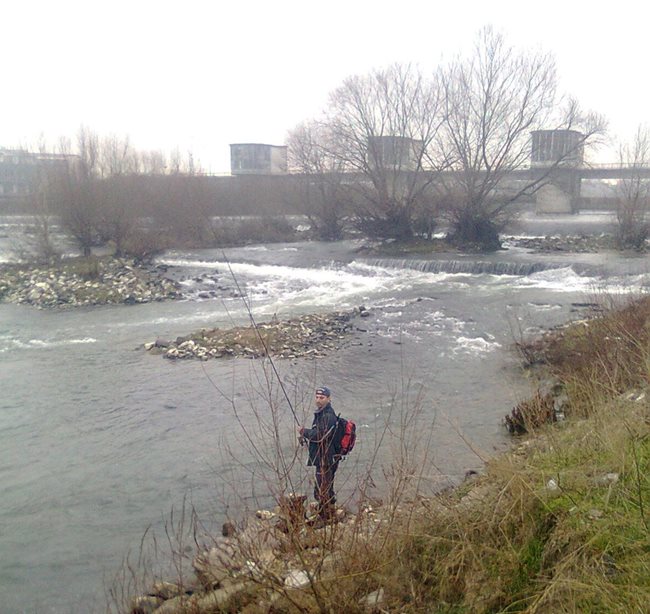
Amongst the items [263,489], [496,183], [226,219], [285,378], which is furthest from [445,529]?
[226,219]

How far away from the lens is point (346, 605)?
11.3 feet

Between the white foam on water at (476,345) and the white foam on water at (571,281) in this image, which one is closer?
the white foam on water at (476,345)

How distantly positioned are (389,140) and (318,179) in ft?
21.3

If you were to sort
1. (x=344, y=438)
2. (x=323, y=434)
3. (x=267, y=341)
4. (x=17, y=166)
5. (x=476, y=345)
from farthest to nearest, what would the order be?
(x=17, y=166)
(x=476, y=345)
(x=267, y=341)
(x=344, y=438)
(x=323, y=434)

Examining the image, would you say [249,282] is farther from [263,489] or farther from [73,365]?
[263,489]

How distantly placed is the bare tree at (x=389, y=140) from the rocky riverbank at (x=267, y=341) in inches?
700

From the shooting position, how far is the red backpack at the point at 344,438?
5539mm

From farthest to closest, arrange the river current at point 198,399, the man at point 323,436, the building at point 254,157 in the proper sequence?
the building at point 254,157 < the river current at point 198,399 < the man at point 323,436

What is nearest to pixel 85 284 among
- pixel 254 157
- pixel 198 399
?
pixel 198 399

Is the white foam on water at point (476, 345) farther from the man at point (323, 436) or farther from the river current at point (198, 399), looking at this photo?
the man at point (323, 436)

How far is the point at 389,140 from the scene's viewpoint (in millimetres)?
31328

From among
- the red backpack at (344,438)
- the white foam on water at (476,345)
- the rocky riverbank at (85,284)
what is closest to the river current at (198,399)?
the white foam on water at (476,345)

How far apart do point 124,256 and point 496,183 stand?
59.8 feet

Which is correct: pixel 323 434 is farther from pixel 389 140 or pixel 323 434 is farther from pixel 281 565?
pixel 389 140
